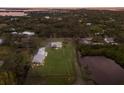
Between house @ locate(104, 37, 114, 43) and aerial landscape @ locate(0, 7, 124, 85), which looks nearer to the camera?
aerial landscape @ locate(0, 7, 124, 85)

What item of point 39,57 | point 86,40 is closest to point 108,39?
point 86,40

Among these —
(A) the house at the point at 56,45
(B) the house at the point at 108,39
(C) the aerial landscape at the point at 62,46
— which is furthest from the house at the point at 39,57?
(B) the house at the point at 108,39

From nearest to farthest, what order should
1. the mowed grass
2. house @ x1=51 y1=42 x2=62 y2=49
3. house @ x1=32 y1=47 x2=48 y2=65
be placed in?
the mowed grass
house @ x1=32 y1=47 x2=48 y2=65
house @ x1=51 y1=42 x2=62 y2=49

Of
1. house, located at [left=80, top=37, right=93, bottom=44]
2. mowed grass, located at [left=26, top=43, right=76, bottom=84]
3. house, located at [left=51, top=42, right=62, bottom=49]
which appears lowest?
mowed grass, located at [left=26, top=43, right=76, bottom=84]

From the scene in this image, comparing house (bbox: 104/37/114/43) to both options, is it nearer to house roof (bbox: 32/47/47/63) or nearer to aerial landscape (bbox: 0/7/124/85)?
aerial landscape (bbox: 0/7/124/85)

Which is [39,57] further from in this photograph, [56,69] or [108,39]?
[108,39]

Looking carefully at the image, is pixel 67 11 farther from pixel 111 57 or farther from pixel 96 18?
pixel 111 57

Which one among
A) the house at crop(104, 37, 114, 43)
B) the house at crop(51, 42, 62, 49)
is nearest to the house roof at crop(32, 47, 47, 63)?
the house at crop(51, 42, 62, 49)

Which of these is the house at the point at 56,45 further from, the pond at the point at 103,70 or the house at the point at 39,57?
the pond at the point at 103,70
